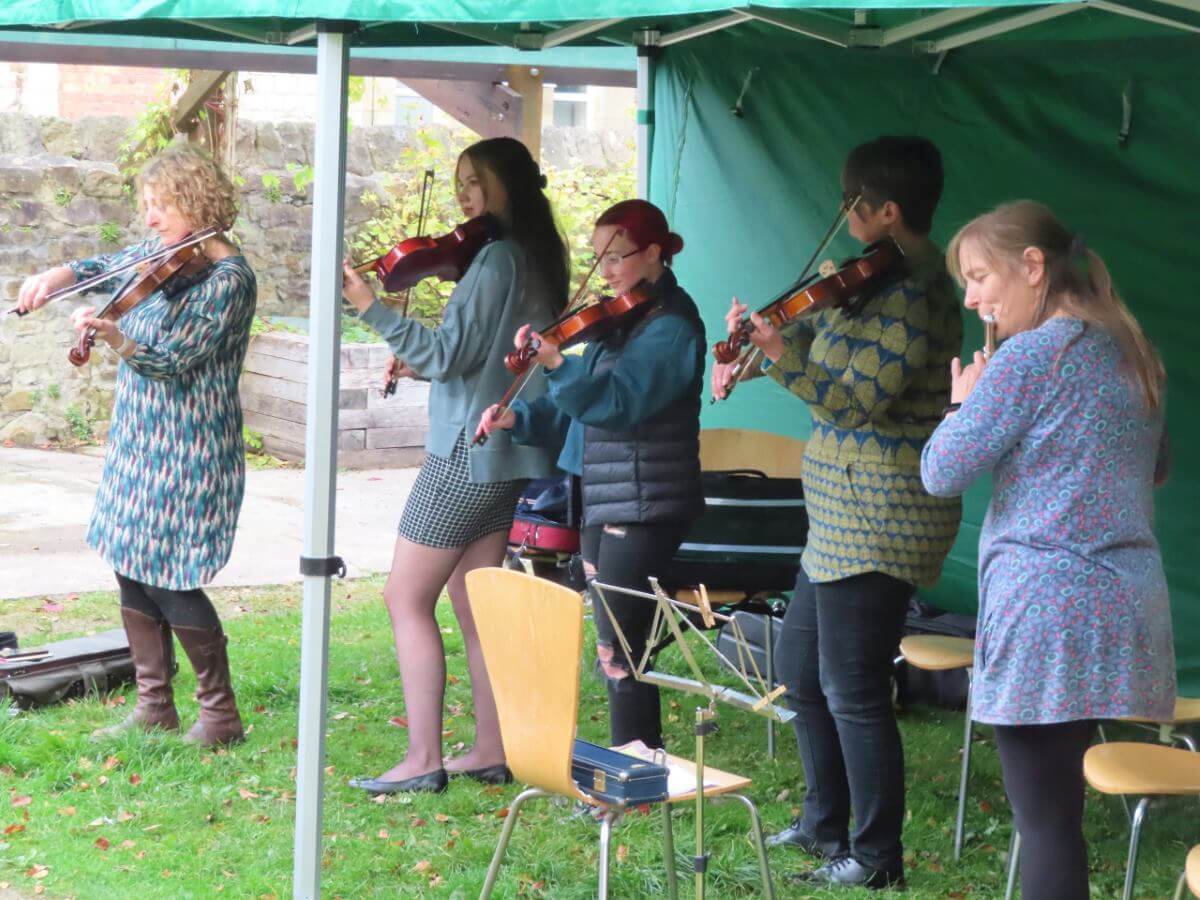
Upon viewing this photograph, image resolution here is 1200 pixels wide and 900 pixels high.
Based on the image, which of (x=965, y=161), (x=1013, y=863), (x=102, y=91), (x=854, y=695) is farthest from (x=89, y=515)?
(x=102, y=91)

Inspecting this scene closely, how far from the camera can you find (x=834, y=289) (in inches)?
133

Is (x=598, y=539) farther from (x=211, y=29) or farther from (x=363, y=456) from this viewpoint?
(x=363, y=456)

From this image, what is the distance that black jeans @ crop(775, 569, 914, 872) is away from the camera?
341 cm

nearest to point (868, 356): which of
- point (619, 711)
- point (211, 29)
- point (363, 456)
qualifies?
point (619, 711)

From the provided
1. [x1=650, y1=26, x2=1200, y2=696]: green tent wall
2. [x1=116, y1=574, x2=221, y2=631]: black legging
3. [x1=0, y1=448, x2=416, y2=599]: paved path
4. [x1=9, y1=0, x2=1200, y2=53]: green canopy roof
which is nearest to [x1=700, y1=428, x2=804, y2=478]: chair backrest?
[x1=650, y1=26, x2=1200, y2=696]: green tent wall

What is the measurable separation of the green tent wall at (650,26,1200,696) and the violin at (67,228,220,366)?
2108mm

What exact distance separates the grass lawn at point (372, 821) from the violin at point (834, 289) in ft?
4.20

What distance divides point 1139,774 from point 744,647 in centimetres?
80

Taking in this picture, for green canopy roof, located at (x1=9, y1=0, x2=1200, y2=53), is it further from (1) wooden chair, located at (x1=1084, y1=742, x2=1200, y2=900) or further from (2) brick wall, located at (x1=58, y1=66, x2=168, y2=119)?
(2) brick wall, located at (x1=58, y1=66, x2=168, y2=119)

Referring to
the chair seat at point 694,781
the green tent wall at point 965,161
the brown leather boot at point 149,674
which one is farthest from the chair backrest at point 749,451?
the chair seat at point 694,781

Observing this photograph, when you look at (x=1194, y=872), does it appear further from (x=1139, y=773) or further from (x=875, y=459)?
(x=875, y=459)

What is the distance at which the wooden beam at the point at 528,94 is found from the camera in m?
7.04

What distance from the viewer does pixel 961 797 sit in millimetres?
3914

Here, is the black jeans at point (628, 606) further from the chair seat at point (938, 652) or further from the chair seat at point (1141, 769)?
the chair seat at point (1141, 769)
